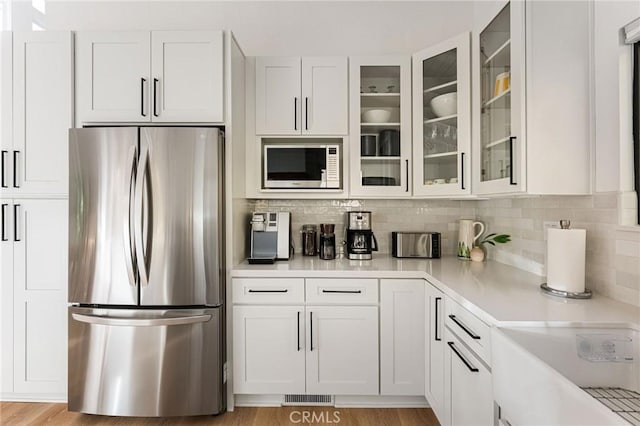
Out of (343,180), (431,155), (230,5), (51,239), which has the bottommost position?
(51,239)

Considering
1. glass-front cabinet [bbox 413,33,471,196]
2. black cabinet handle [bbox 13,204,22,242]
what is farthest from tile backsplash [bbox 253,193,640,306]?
black cabinet handle [bbox 13,204,22,242]

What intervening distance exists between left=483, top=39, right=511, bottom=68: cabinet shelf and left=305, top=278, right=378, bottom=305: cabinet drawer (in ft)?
4.54

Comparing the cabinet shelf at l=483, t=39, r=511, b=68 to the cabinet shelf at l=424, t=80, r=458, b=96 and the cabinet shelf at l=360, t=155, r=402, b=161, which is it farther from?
the cabinet shelf at l=360, t=155, r=402, b=161

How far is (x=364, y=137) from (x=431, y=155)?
49 centimetres

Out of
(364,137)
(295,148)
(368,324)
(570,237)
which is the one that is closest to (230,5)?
(295,148)

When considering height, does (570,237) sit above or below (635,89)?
below

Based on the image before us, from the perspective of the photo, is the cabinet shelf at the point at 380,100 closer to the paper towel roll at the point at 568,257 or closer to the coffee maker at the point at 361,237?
the coffee maker at the point at 361,237

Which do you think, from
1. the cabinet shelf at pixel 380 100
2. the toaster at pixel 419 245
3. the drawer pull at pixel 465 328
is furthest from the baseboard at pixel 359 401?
the cabinet shelf at pixel 380 100

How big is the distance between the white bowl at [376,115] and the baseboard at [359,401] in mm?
1888

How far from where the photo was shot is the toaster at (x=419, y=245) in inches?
103

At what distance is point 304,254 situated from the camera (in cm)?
268

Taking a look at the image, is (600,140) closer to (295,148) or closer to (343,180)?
(343,180)

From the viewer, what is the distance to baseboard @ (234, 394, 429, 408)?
7.22 feet

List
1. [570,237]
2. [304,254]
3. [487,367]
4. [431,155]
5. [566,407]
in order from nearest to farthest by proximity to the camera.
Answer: [566,407], [487,367], [570,237], [431,155], [304,254]
